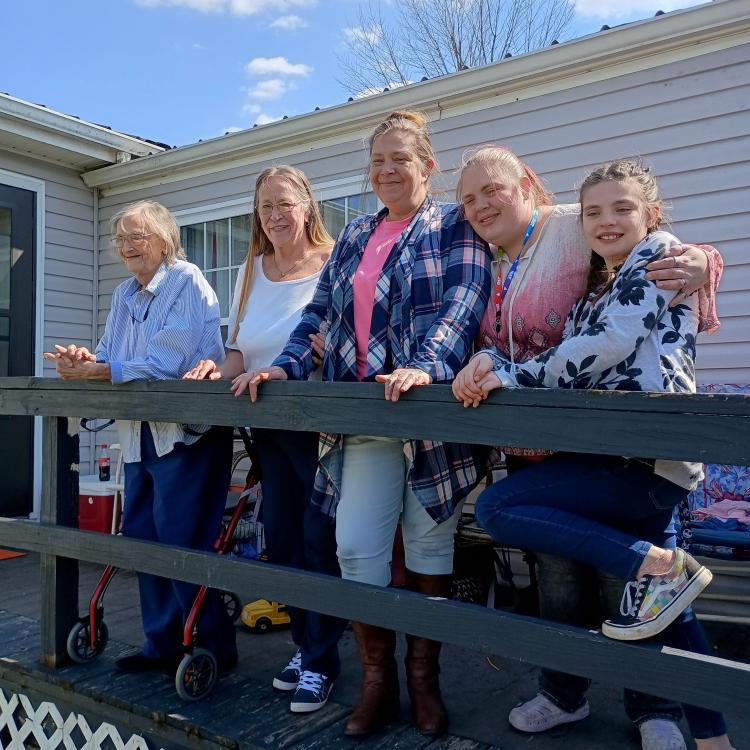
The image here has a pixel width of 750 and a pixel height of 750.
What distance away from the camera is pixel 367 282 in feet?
6.82

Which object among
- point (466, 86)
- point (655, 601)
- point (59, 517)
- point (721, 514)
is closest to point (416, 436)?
point (655, 601)

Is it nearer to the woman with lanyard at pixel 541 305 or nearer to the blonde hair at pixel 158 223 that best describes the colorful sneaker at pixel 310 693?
the woman with lanyard at pixel 541 305

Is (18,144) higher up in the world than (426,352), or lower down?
higher up

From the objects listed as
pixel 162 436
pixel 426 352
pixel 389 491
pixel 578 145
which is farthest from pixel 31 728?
pixel 578 145

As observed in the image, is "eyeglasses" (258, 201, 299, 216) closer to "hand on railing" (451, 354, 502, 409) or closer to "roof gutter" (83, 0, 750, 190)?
"hand on railing" (451, 354, 502, 409)

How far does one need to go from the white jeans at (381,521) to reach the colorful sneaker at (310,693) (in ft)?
1.27

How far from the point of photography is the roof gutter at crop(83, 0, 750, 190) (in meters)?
3.70

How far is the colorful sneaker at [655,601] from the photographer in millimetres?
1479

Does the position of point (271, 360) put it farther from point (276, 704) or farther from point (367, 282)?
point (276, 704)

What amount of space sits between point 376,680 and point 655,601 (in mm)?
859

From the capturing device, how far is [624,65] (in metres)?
4.00

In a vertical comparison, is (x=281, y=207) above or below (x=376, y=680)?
above

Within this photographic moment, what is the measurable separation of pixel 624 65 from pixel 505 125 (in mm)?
738

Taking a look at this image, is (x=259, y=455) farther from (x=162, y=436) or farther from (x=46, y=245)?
(x=46, y=245)
